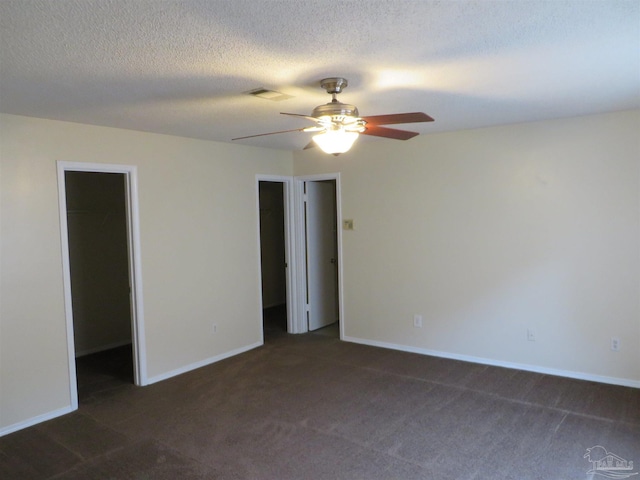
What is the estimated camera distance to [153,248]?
4395mm

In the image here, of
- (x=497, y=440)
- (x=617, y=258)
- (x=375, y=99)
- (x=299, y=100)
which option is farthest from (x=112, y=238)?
(x=617, y=258)

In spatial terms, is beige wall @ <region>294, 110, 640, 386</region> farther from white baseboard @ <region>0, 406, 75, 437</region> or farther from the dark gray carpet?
white baseboard @ <region>0, 406, 75, 437</region>

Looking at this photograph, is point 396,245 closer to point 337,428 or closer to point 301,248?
point 301,248

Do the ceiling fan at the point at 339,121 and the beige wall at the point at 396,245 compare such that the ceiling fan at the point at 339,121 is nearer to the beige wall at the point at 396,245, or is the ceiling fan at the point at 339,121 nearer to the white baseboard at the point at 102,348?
the beige wall at the point at 396,245

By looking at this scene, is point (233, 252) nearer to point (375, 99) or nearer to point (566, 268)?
point (375, 99)

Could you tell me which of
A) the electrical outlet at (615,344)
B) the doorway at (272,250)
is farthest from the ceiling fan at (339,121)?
the doorway at (272,250)

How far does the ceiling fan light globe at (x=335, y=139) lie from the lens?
8.78 feet

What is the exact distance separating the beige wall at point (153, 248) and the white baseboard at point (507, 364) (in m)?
1.47

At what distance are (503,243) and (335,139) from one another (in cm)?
259

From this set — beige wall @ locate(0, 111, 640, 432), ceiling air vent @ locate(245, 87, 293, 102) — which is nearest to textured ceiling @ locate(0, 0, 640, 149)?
ceiling air vent @ locate(245, 87, 293, 102)

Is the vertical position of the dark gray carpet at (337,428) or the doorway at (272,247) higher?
the doorway at (272,247)

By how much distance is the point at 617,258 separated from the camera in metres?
3.96

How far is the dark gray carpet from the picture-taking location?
2873 millimetres

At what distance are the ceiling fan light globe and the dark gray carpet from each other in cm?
200
